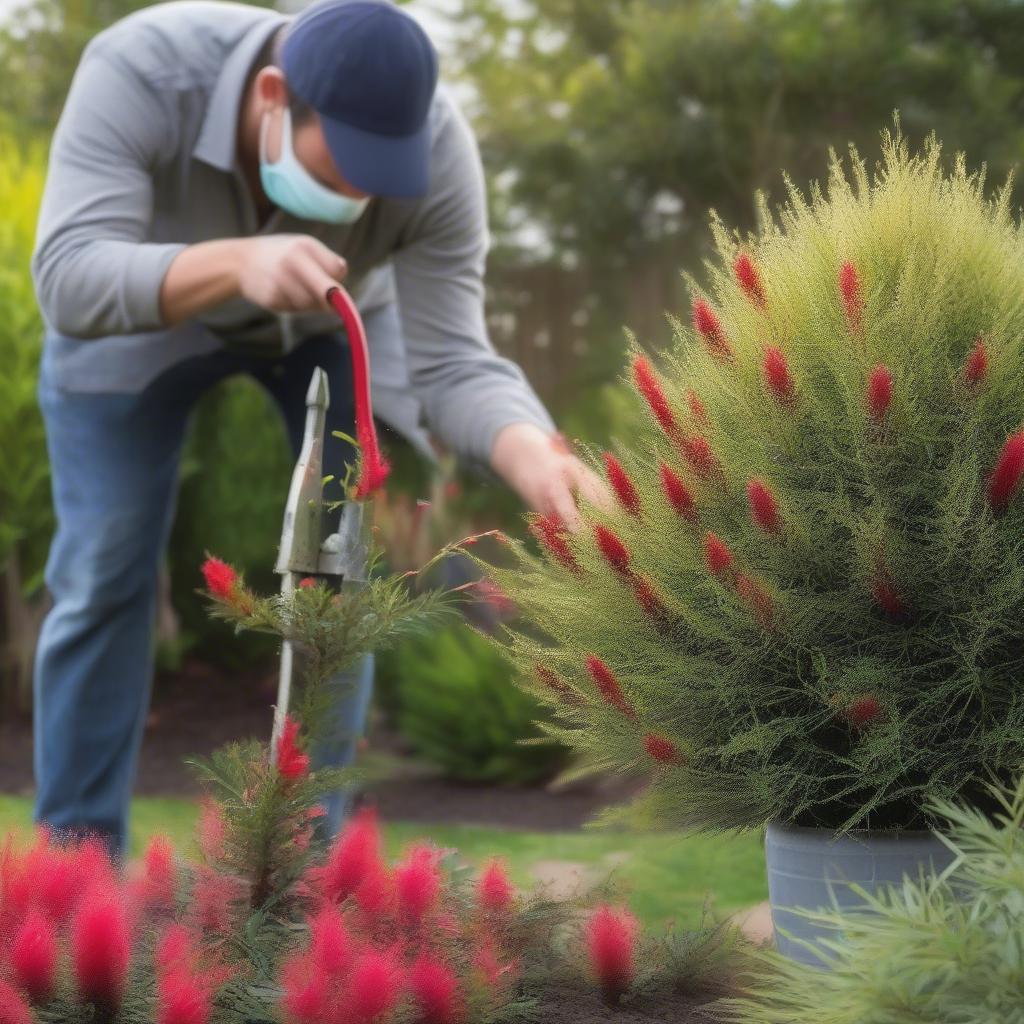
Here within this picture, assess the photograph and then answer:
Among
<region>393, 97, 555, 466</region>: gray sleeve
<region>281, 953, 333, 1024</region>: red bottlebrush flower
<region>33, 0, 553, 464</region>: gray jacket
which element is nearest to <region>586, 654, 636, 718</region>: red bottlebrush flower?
<region>281, 953, 333, 1024</region>: red bottlebrush flower

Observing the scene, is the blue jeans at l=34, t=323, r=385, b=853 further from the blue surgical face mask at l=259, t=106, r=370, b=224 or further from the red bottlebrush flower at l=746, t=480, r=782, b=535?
the red bottlebrush flower at l=746, t=480, r=782, b=535

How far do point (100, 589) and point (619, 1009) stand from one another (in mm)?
1803

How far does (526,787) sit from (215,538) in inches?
79.7

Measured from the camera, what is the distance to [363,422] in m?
1.60

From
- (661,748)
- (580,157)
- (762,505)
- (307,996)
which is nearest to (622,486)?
(762,505)

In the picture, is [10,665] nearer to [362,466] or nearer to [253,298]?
[253,298]

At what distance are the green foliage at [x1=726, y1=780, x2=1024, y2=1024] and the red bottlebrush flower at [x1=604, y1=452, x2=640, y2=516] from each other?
509mm

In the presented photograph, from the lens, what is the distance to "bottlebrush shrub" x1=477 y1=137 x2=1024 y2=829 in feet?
4.74

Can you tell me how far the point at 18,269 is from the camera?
5660 millimetres

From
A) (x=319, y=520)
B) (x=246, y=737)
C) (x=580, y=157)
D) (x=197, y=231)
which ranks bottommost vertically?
(x=246, y=737)

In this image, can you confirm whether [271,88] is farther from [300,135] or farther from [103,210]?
[103,210]

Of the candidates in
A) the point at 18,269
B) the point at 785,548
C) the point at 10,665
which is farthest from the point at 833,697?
the point at 10,665

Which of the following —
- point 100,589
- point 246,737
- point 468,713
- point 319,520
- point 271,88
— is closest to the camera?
point 319,520

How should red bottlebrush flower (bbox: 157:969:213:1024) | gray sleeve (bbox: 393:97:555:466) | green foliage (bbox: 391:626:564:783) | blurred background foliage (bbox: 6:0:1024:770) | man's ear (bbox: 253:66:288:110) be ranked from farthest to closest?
blurred background foliage (bbox: 6:0:1024:770) → green foliage (bbox: 391:626:564:783) → gray sleeve (bbox: 393:97:555:466) → man's ear (bbox: 253:66:288:110) → red bottlebrush flower (bbox: 157:969:213:1024)
